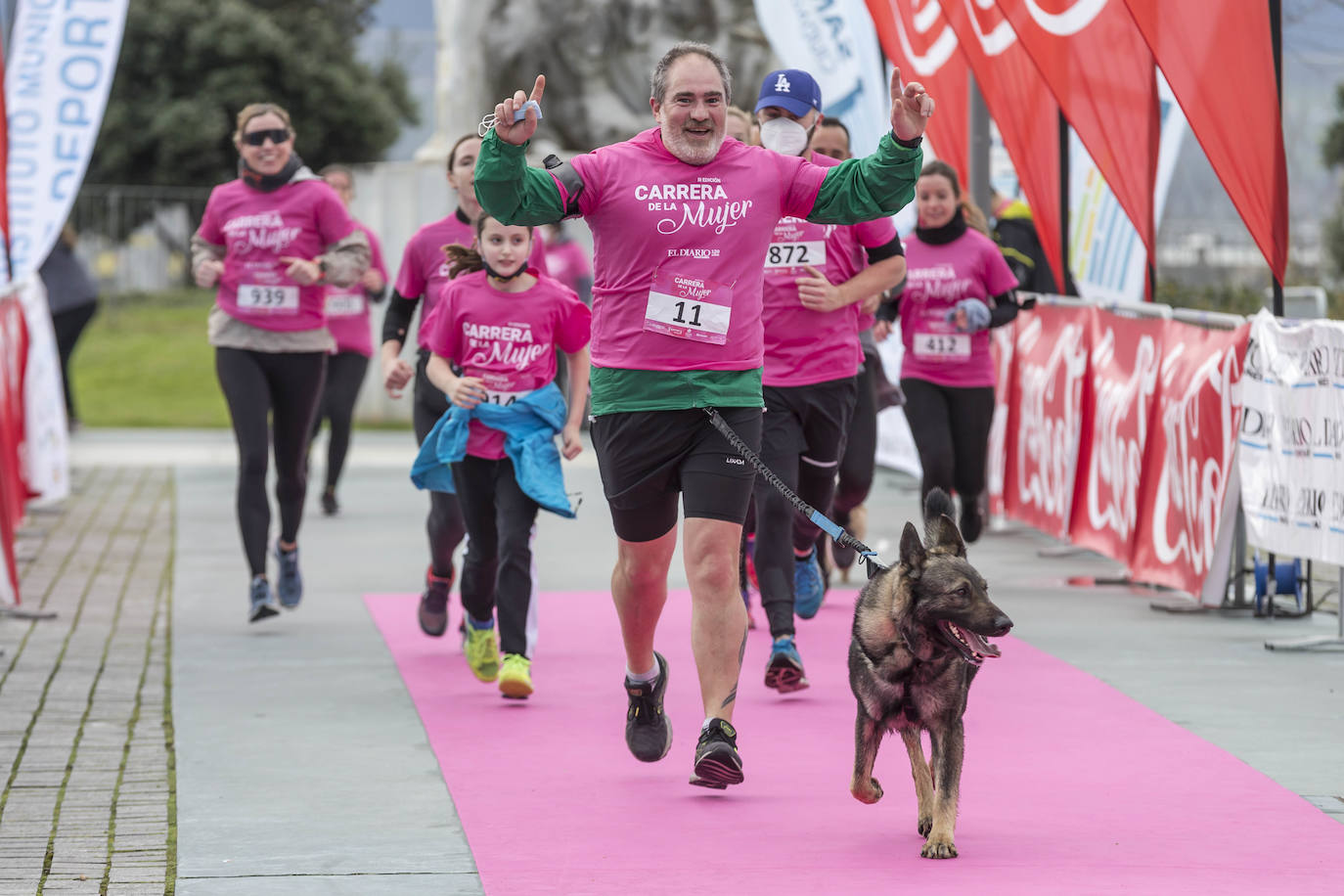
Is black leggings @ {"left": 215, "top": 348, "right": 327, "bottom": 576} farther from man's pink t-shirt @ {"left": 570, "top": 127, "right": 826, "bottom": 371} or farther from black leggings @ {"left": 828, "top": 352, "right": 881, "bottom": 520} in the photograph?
man's pink t-shirt @ {"left": 570, "top": 127, "right": 826, "bottom": 371}

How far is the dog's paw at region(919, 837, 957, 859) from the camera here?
209 inches

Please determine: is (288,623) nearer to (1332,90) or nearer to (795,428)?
(795,428)

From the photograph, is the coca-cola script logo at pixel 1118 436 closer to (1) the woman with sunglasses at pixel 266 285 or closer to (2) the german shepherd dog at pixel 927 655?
(1) the woman with sunglasses at pixel 266 285

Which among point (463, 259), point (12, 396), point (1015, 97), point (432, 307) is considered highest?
point (1015, 97)

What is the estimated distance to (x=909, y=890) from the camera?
5.00m

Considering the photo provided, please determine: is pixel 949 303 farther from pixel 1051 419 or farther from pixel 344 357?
pixel 344 357

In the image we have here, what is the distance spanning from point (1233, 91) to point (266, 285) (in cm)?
418

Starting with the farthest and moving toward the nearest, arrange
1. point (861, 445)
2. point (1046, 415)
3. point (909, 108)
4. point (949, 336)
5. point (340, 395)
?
point (340, 395)
point (1046, 415)
point (949, 336)
point (861, 445)
point (909, 108)

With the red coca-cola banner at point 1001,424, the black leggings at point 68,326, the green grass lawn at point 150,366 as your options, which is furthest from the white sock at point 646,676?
the green grass lawn at point 150,366

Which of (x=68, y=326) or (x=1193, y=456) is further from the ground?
(x=68, y=326)

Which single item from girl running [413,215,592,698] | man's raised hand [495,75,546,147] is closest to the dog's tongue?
man's raised hand [495,75,546,147]

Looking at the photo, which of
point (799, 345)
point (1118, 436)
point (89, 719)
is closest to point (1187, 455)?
point (1118, 436)

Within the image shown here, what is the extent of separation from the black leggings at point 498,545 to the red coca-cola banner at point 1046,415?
4843mm

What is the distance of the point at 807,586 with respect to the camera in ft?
28.5
